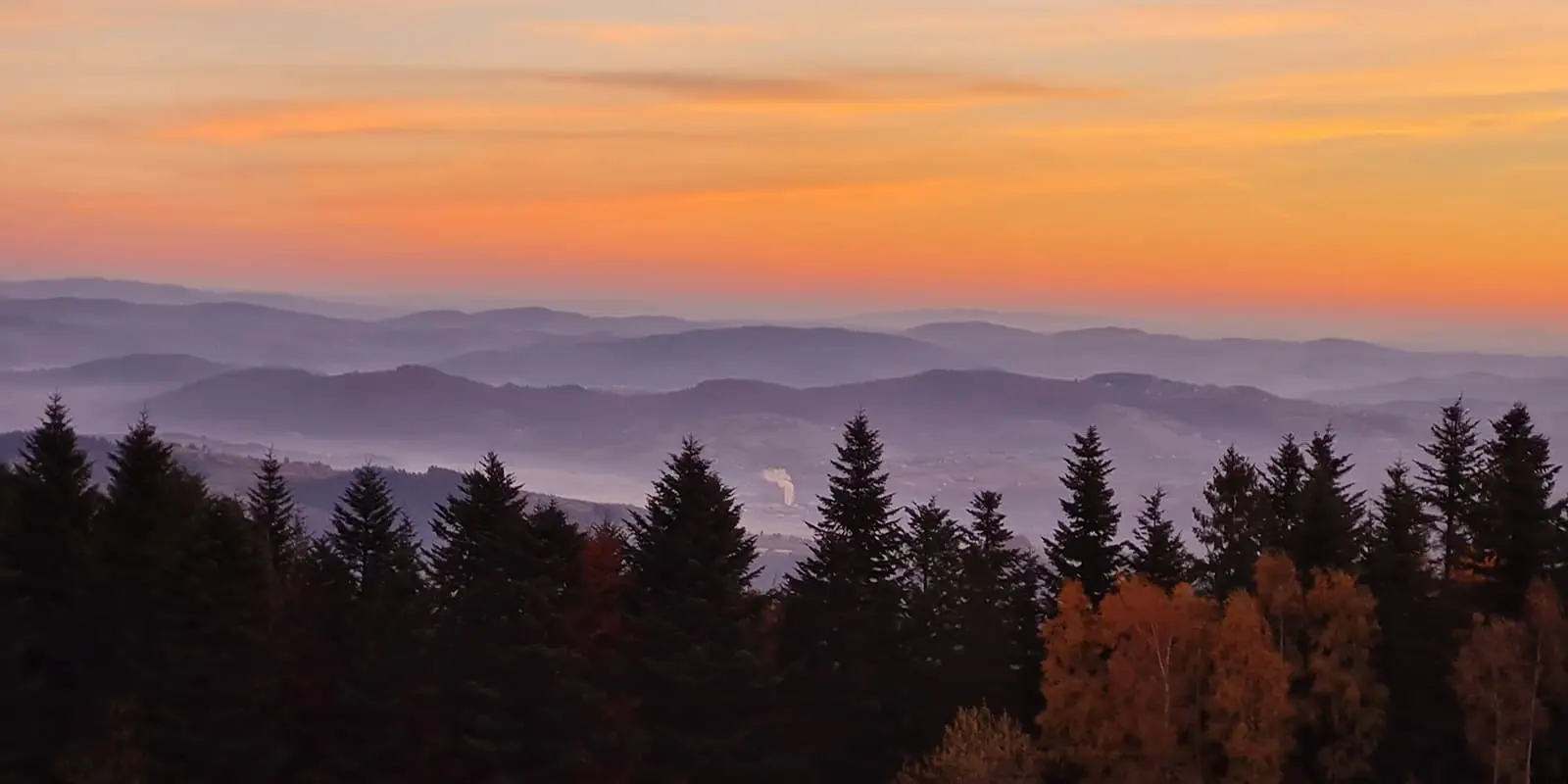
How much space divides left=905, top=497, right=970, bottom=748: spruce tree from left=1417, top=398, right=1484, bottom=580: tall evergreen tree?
59.8 ft

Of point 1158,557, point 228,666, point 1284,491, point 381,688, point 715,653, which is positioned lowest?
point 381,688

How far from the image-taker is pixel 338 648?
157 feet

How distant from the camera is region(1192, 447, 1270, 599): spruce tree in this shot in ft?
186

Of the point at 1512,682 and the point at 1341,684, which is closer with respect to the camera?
the point at 1512,682

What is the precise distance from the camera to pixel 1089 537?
5694cm

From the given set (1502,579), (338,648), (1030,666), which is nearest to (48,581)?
(338,648)


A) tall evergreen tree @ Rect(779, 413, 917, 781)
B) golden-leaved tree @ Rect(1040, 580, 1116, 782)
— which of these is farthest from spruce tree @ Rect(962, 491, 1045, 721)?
golden-leaved tree @ Rect(1040, 580, 1116, 782)

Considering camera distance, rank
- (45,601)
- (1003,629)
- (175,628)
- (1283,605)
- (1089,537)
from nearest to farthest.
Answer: (175,628) → (45,601) → (1283,605) → (1003,629) → (1089,537)

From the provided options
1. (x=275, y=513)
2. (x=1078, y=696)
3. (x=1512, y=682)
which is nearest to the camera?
(x=1512, y=682)

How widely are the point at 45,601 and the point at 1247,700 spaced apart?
36278 millimetres

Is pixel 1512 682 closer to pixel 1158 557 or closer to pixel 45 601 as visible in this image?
pixel 1158 557

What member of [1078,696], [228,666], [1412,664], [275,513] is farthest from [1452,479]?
[275,513]

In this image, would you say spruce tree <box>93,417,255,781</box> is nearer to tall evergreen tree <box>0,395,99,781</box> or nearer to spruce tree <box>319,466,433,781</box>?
tall evergreen tree <box>0,395,99,781</box>

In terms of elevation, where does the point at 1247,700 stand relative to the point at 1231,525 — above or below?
below
